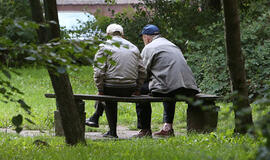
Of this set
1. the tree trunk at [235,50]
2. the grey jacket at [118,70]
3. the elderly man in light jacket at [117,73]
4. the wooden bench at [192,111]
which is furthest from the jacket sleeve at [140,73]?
the tree trunk at [235,50]

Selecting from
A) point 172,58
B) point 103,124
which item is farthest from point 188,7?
point 172,58

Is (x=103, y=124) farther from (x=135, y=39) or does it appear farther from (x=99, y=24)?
(x=99, y=24)

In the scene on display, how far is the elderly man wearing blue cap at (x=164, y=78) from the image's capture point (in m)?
7.64

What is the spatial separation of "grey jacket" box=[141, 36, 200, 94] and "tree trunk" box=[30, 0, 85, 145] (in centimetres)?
191

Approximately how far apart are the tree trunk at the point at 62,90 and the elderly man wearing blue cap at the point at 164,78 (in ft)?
6.17

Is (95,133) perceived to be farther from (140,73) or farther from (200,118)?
(200,118)

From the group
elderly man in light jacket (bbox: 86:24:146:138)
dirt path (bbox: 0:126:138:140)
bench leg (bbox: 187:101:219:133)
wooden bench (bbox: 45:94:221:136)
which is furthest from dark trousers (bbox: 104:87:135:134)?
bench leg (bbox: 187:101:219:133)

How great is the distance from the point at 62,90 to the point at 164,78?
84.4 inches

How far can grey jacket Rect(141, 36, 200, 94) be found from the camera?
763 centimetres

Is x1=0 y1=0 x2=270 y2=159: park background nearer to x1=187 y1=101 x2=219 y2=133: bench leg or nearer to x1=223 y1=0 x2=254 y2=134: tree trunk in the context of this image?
x1=187 y1=101 x2=219 y2=133: bench leg

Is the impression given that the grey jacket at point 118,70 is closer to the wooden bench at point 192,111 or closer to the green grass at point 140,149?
the wooden bench at point 192,111

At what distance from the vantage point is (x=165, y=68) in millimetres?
7746

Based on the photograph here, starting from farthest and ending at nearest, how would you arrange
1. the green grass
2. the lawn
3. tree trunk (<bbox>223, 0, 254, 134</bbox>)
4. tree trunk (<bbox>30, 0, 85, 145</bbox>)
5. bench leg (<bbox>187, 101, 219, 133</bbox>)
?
bench leg (<bbox>187, 101, 219, 133</bbox>) < tree trunk (<bbox>223, 0, 254, 134</bbox>) < tree trunk (<bbox>30, 0, 85, 145</bbox>) < the green grass < the lawn

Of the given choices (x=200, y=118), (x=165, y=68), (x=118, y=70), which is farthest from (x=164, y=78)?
(x=200, y=118)
